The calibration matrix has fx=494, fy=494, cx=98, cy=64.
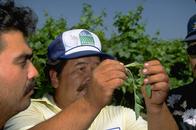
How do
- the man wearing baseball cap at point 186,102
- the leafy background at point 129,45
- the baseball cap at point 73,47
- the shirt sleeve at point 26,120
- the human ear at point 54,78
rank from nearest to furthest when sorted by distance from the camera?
the shirt sleeve at point 26,120 < the man wearing baseball cap at point 186,102 < the baseball cap at point 73,47 < the human ear at point 54,78 < the leafy background at point 129,45

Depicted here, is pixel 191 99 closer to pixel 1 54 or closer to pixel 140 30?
pixel 1 54

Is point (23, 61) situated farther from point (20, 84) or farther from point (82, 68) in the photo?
point (82, 68)

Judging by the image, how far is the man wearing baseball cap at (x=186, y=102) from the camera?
3.04 meters

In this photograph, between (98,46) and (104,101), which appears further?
(98,46)

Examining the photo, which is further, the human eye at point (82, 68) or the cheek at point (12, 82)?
the human eye at point (82, 68)

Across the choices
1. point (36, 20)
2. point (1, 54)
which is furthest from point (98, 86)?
point (36, 20)

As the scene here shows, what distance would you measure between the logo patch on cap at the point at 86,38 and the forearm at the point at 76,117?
1.06 meters

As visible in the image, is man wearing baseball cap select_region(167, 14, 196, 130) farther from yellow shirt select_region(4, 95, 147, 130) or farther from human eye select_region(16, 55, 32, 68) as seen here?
human eye select_region(16, 55, 32, 68)

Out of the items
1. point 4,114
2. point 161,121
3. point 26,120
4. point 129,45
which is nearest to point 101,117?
point 26,120

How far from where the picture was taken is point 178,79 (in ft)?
24.6

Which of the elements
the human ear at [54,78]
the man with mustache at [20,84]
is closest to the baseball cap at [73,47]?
the human ear at [54,78]

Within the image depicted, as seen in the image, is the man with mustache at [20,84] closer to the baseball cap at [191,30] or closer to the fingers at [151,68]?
the fingers at [151,68]

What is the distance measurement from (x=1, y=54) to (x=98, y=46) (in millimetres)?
1050

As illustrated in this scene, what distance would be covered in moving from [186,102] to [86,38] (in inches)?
30.0
